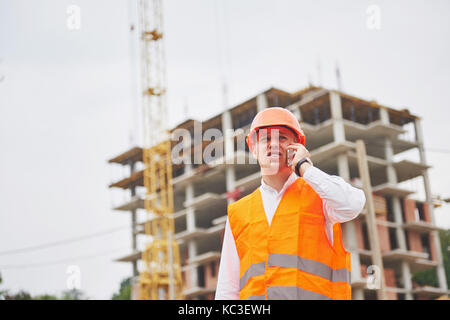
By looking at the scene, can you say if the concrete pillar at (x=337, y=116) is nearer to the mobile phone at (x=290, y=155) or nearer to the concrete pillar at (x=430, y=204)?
the concrete pillar at (x=430, y=204)

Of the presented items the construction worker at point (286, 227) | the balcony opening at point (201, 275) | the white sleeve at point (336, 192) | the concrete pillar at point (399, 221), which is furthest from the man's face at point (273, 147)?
the balcony opening at point (201, 275)

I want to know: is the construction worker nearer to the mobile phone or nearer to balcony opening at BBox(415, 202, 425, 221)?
the mobile phone

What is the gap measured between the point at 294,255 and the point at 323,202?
318 mm

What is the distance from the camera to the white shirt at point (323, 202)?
9.43 feet

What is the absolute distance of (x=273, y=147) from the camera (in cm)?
309

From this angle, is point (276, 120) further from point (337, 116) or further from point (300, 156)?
point (337, 116)

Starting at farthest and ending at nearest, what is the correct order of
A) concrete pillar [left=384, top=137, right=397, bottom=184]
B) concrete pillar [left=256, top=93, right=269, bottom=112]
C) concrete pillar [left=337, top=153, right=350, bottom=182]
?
concrete pillar [left=256, top=93, right=269, bottom=112], concrete pillar [left=384, top=137, right=397, bottom=184], concrete pillar [left=337, top=153, right=350, bottom=182]

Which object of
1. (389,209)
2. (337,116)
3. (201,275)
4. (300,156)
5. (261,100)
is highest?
(261,100)

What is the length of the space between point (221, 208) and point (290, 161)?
6649cm

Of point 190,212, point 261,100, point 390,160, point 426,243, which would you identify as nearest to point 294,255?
point 390,160

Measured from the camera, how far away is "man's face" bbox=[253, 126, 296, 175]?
122 inches

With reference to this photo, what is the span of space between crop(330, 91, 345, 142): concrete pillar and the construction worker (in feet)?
181

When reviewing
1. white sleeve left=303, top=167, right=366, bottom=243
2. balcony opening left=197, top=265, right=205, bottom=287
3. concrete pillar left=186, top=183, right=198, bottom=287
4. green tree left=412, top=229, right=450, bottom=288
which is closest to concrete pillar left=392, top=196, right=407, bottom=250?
green tree left=412, top=229, right=450, bottom=288

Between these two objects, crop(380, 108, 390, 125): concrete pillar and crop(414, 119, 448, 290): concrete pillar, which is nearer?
crop(414, 119, 448, 290): concrete pillar
